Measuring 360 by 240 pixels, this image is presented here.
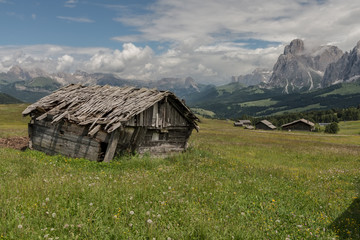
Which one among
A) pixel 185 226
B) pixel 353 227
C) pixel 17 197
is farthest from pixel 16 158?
pixel 353 227

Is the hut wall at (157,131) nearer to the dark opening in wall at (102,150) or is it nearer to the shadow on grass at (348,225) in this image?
the dark opening in wall at (102,150)

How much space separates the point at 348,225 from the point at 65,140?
14.9 metres

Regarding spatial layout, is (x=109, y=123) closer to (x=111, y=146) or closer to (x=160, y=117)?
(x=111, y=146)

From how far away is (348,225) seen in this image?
6.64m

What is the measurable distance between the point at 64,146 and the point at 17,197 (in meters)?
9.84

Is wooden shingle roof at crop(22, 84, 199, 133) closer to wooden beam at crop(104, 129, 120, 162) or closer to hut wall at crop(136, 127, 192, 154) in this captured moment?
wooden beam at crop(104, 129, 120, 162)

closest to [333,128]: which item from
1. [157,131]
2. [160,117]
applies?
[157,131]

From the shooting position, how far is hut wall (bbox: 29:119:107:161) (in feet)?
43.9

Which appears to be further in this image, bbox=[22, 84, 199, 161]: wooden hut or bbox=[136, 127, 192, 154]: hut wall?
bbox=[136, 127, 192, 154]: hut wall

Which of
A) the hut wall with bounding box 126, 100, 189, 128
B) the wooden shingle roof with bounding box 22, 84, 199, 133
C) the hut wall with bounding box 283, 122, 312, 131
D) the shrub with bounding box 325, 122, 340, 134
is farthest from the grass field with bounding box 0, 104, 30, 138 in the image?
the hut wall with bounding box 283, 122, 312, 131

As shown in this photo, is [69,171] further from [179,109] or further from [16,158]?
[179,109]

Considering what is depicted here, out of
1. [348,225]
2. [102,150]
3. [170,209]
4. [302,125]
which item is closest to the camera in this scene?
Result: [170,209]

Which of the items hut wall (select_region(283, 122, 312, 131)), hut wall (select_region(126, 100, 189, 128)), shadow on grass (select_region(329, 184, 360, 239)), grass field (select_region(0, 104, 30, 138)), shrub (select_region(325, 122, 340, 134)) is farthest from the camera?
hut wall (select_region(283, 122, 312, 131))

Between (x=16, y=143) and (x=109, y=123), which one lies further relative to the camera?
(x=16, y=143)
